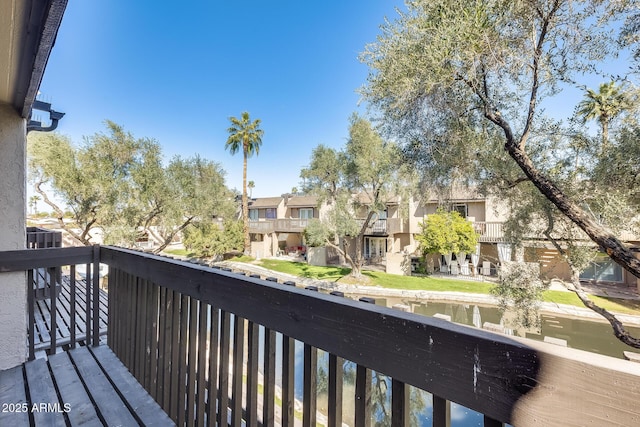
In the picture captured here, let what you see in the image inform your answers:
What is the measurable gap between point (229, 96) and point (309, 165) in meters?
8.87

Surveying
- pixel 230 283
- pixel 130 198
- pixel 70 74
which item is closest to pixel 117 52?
pixel 70 74

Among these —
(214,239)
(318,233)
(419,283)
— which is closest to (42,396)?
(318,233)

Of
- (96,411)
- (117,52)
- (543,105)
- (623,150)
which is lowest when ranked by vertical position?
(96,411)

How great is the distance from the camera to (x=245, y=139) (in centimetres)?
1973

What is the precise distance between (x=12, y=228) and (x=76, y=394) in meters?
1.64

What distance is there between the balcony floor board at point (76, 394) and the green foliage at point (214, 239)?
1346 centimetres

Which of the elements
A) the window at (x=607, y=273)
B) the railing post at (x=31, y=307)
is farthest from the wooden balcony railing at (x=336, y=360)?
the window at (x=607, y=273)

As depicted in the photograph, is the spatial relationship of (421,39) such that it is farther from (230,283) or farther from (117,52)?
(117,52)

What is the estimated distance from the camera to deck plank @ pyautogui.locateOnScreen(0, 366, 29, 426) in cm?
177

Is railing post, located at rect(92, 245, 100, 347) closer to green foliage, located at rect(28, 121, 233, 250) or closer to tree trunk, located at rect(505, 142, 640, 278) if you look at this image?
tree trunk, located at rect(505, 142, 640, 278)

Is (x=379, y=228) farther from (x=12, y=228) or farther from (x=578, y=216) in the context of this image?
(x=12, y=228)

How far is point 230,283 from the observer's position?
131 cm

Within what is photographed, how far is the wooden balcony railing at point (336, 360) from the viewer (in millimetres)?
557

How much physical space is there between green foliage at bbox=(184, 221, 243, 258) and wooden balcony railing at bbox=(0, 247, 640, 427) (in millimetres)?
14489
